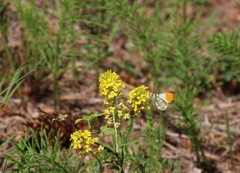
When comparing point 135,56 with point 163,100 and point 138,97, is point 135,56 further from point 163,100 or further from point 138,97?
point 138,97

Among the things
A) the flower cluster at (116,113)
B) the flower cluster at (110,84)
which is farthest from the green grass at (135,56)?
the flower cluster at (110,84)

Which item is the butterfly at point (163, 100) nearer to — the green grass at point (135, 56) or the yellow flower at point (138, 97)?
the yellow flower at point (138, 97)

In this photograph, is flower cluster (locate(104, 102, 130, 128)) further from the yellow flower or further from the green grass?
the green grass

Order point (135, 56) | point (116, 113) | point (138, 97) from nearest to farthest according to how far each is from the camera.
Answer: point (138, 97)
point (116, 113)
point (135, 56)

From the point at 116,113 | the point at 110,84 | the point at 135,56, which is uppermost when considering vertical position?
the point at 135,56

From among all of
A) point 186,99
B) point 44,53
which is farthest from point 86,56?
point 186,99

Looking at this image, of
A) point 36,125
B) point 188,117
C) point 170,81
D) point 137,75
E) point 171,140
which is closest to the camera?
point 188,117

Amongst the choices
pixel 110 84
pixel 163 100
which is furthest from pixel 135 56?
pixel 110 84

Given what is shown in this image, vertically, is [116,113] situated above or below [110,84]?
below

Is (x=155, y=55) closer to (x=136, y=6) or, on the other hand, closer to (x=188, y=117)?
(x=136, y=6)

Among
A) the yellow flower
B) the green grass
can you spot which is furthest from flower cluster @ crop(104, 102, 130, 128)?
the green grass

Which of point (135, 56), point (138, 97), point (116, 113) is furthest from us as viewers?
point (135, 56)
